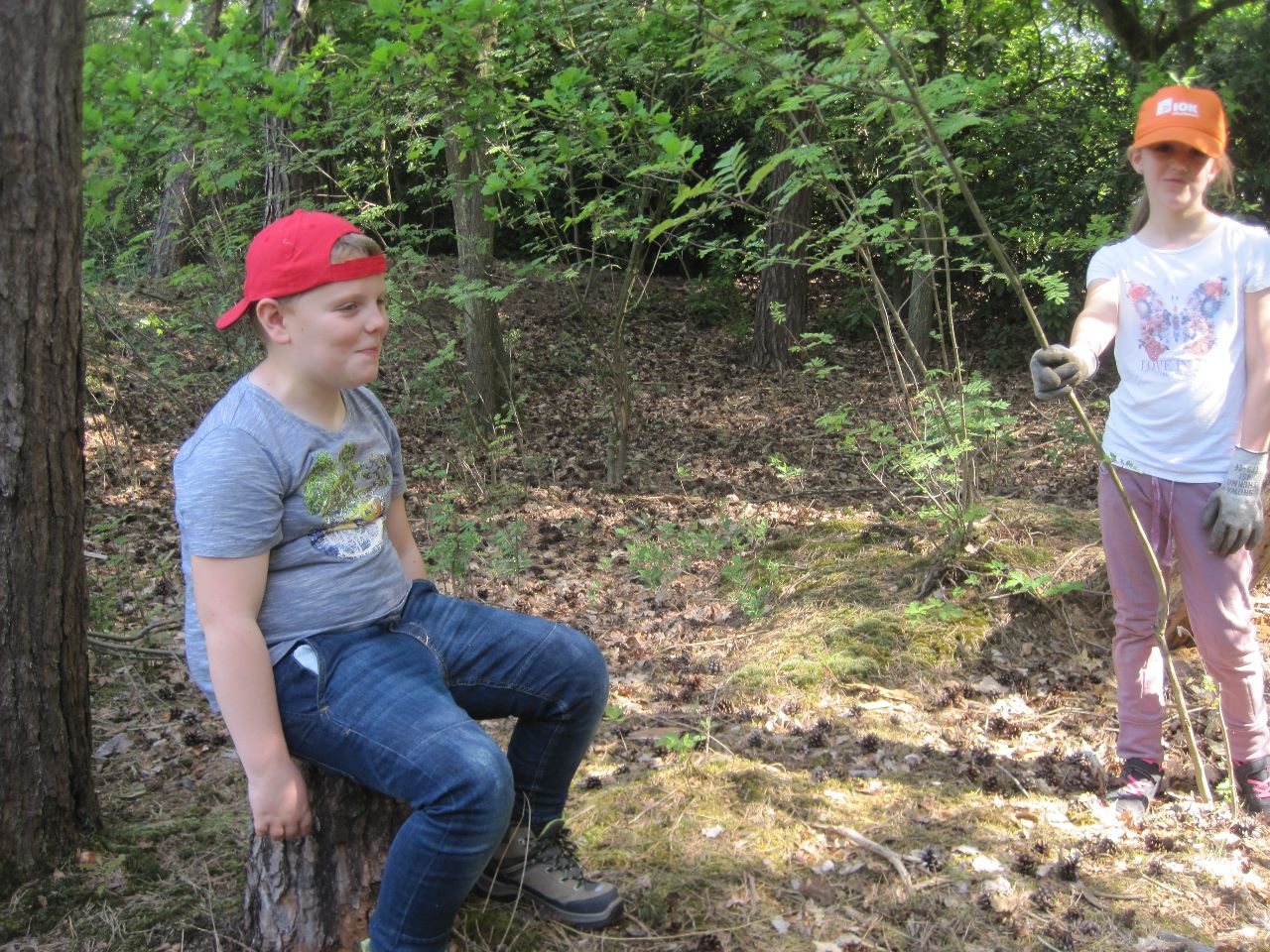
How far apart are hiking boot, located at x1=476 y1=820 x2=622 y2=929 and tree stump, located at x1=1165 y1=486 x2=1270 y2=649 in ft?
8.34

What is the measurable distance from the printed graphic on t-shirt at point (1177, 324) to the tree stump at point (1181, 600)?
1365 millimetres

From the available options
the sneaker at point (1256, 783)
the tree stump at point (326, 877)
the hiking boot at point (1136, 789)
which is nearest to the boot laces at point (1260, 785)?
the sneaker at point (1256, 783)

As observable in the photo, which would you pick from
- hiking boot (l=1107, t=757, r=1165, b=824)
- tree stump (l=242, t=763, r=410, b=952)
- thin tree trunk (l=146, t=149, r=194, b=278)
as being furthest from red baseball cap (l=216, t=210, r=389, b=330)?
thin tree trunk (l=146, t=149, r=194, b=278)

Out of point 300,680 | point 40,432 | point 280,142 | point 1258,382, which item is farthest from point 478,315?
point 300,680

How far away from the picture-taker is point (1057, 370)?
8.80ft

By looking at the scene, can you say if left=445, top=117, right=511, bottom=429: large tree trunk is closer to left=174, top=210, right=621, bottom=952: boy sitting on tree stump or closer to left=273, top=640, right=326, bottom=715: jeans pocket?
left=174, top=210, right=621, bottom=952: boy sitting on tree stump

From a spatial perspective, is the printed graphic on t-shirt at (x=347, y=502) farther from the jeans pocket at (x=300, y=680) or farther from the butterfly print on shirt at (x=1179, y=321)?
the butterfly print on shirt at (x=1179, y=321)

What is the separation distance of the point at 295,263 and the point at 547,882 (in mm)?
1571

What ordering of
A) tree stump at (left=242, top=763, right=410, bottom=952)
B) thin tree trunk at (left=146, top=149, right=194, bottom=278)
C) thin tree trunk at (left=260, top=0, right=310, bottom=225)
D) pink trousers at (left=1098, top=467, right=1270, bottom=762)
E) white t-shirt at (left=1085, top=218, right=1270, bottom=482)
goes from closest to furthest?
tree stump at (left=242, top=763, right=410, bottom=952)
white t-shirt at (left=1085, top=218, right=1270, bottom=482)
pink trousers at (left=1098, top=467, right=1270, bottom=762)
thin tree trunk at (left=260, top=0, right=310, bottom=225)
thin tree trunk at (left=146, top=149, right=194, bottom=278)

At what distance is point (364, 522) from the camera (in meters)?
2.24

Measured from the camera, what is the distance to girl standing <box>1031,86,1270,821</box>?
108 inches

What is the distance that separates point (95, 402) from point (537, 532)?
3350mm

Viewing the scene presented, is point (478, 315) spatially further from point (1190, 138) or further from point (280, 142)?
point (1190, 138)

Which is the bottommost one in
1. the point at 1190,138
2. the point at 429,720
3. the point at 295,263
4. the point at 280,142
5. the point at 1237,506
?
the point at 429,720
